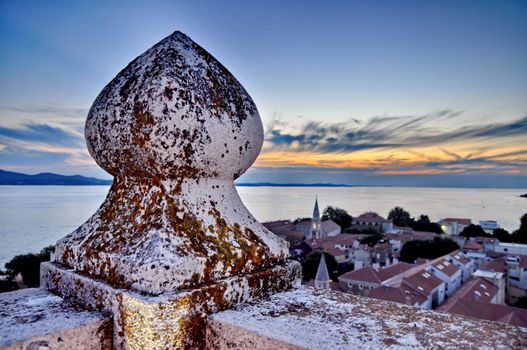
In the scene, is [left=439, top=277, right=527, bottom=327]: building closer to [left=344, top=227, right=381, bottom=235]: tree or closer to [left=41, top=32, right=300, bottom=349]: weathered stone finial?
[left=41, top=32, right=300, bottom=349]: weathered stone finial

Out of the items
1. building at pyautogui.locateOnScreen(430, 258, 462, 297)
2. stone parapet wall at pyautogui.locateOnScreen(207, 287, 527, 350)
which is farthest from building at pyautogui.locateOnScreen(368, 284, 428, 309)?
stone parapet wall at pyautogui.locateOnScreen(207, 287, 527, 350)

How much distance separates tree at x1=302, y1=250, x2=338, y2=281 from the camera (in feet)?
122

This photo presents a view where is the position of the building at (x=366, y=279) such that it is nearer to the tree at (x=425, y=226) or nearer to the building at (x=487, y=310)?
the building at (x=487, y=310)

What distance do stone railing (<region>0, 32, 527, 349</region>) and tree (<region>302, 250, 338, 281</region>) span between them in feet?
121

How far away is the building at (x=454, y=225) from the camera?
7456cm

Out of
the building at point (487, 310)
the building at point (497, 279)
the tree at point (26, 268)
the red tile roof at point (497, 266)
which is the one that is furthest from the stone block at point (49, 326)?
the red tile roof at point (497, 266)

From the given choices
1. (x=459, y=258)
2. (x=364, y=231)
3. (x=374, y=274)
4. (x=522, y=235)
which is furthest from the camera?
(x=364, y=231)

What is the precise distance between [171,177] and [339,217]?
85474 mm

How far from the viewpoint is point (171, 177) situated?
4.63 ft

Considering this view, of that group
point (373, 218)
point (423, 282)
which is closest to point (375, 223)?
point (373, 218)

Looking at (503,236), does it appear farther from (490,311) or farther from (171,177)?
→ (171,177)

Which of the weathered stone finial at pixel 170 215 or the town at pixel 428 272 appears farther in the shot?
the town at pixel 428 272

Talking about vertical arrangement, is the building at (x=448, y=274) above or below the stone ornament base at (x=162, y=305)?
below

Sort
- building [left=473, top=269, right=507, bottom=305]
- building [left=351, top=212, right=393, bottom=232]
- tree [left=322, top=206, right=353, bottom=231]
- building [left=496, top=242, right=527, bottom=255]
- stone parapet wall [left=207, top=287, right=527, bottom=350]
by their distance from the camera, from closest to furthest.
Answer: stone parapet wall [left=207, top=287, right=527, bottom=350] → building [left=473, top=269, right=507, bottom=305] → building [left=496, top=242, right=527, bottom=255] → building [left=351, top=212, right=393, bottom=232] → tree [left=322, top=206, right=353, bottom=231]
